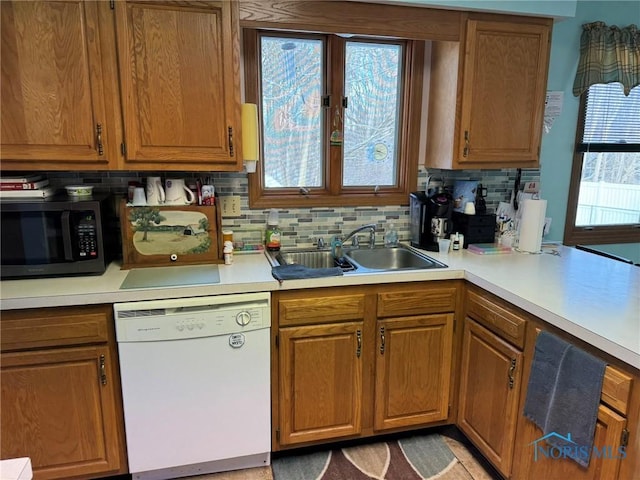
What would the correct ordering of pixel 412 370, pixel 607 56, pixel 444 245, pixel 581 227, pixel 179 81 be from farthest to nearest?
1. pixel 581 227
2. pixel 607 56
3. pixel 444 245
4. pixel 412 370
5. pixel 179 81

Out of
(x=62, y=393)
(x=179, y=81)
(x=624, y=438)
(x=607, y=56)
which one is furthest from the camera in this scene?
(x=607, y=56)

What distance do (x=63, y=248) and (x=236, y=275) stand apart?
0.73m

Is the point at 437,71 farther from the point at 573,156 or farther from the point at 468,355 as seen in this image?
the point at 468,355

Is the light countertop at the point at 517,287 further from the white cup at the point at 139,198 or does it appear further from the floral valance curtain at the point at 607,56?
the floral valance curtain at the point at 607,56

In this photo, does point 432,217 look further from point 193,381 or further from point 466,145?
point 193,381

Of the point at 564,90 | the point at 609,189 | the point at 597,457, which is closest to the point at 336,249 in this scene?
the point at 597,457

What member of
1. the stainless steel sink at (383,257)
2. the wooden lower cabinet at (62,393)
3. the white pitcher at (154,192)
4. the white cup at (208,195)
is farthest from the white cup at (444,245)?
the wooden lower cabinet at (62,393)

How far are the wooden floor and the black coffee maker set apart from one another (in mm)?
1024

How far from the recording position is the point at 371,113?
265 cm

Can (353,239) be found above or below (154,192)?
below

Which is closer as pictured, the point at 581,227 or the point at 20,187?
the point at 20,187

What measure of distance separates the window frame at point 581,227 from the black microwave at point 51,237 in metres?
2.79

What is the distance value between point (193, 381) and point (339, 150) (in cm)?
146

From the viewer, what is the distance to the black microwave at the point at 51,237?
1882 mm
